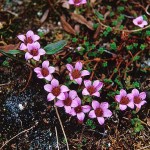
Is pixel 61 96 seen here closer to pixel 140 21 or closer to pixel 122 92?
pixel 122 92

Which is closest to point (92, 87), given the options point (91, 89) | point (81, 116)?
point (91, 89)

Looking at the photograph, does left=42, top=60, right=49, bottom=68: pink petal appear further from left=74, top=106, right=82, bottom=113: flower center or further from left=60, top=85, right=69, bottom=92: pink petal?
left=74, top=106, right=82, bottom=113: flower center

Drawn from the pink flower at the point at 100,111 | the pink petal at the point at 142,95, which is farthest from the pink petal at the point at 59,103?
the pink petal at the point at 142,95

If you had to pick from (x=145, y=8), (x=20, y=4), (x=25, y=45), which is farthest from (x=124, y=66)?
(x=20, y=4)

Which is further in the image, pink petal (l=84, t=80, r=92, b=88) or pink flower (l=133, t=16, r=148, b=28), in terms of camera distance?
pink flower (l=133, t=16, r=148, b=28)

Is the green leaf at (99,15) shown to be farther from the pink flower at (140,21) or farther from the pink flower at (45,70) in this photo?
the pink flower at (45,70)

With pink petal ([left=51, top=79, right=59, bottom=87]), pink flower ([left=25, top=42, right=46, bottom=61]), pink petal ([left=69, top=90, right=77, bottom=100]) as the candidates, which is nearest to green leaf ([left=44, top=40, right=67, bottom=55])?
pink flower ([left=25, top=42, right=46, bottom=61])
